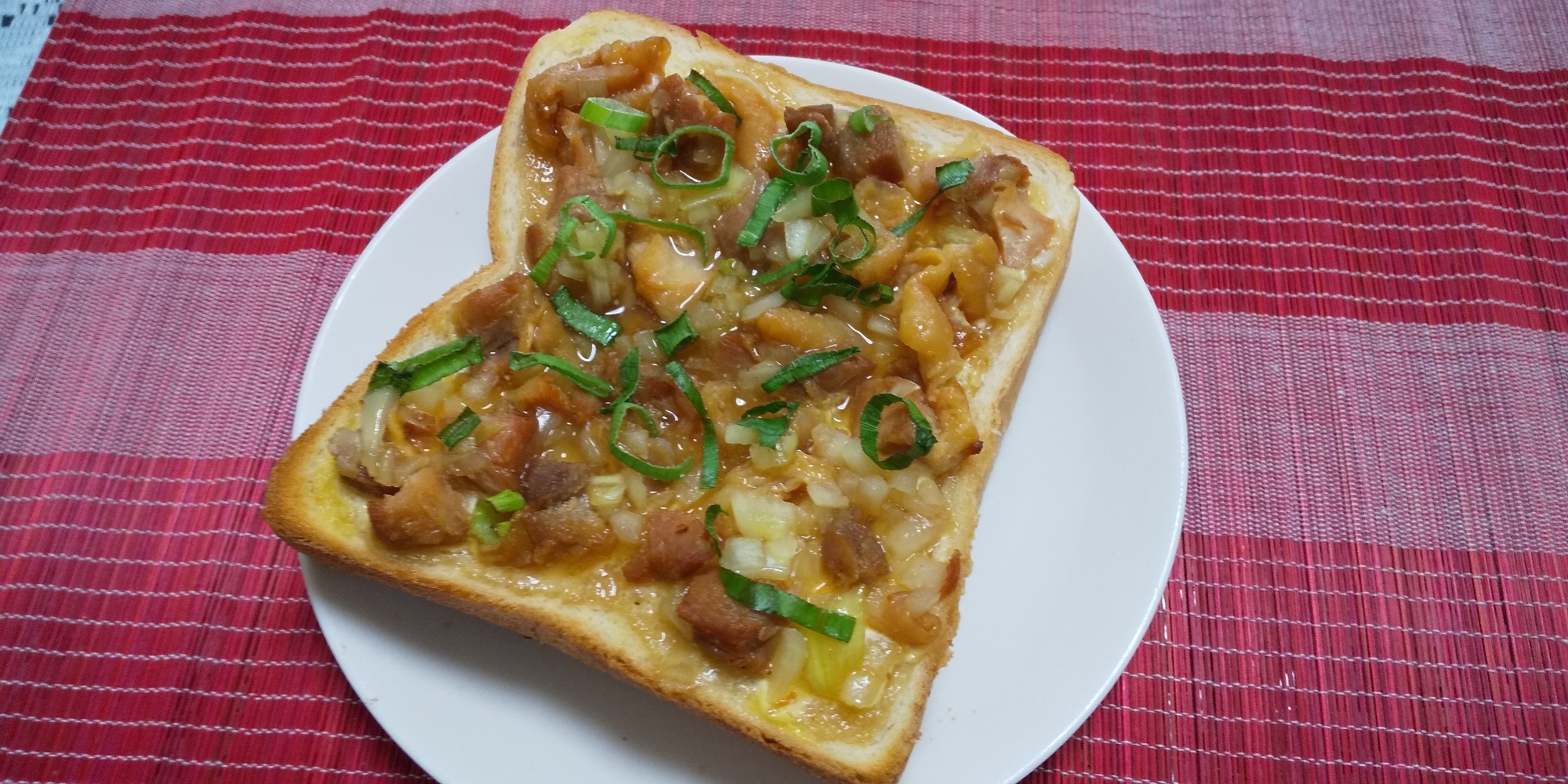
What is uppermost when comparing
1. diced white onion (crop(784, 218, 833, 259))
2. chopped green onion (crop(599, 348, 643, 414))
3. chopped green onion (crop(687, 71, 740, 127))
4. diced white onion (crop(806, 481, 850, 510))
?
chopped green onion (crop(687, 71, 740, 127))

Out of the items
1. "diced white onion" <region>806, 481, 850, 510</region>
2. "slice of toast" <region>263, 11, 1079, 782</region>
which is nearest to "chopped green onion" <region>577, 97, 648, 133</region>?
"slice of toast" <region>263, 11, 1079, 782</region>

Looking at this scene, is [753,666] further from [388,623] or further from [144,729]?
[144,729]

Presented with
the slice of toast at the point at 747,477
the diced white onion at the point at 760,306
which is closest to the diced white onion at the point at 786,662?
the slice of toast at the point at 747,477

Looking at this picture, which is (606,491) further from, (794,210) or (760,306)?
(794,210)

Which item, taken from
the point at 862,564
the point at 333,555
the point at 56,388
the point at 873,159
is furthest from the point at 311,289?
the point at 862,564

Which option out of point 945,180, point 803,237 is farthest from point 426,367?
point 945,180

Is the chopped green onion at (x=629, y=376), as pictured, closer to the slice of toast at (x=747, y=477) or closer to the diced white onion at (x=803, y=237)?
the slice of toast at (x=747, y=477)

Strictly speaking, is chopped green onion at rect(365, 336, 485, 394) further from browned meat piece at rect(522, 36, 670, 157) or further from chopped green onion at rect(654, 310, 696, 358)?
browned meat piece at rect(522, 36, 670, 157)
